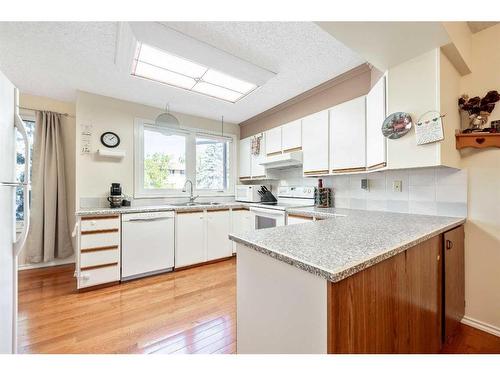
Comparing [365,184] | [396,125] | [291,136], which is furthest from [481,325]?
[291,136]

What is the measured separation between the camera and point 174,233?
2.81 metres

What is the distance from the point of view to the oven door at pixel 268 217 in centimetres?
262

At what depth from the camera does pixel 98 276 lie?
232 cm

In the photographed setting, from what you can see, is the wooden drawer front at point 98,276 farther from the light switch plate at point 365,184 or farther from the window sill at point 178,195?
the light switch plate at point 365,184

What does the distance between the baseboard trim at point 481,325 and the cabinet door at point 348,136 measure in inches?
55.9

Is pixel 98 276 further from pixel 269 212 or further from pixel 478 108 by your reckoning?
pixel 478 108

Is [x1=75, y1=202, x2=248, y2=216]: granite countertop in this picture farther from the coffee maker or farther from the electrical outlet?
the electrical outlet

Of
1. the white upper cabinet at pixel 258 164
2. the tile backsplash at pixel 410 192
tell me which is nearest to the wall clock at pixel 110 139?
the white upper cabinet at pixel 258 164

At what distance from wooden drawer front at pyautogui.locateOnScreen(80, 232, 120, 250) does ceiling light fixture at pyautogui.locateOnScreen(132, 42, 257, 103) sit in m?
1.72

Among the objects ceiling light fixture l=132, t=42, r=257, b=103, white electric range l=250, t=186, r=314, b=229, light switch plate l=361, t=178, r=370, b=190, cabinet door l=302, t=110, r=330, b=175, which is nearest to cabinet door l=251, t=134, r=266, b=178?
white electric range l=250, t=186, r=314, b=229

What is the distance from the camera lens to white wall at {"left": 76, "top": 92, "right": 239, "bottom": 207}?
270 cm

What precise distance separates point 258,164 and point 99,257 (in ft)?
7.80
